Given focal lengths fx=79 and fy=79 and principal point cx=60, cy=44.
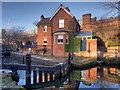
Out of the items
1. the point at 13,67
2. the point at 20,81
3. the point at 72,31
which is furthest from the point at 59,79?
the point at 72,31

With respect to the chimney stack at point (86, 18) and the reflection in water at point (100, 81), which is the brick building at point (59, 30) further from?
the chimney stack at point (86, 18)

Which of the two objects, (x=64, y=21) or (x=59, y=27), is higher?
(x=64, y=21)

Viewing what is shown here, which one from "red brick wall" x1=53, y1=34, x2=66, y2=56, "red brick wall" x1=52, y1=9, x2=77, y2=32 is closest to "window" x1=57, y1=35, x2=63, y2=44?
"red brick wall" x1=53, y1=34, x2=66, y2=56

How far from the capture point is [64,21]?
58.4ft

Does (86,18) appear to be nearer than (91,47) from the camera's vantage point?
No

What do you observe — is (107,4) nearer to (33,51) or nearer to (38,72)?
(38,72)

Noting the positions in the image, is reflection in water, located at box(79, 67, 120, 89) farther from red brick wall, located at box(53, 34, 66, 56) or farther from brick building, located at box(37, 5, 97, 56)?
red brick wall, located at box(53, 34, 66, 56)

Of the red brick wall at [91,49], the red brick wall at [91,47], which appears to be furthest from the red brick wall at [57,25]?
the red brick wall at [91,47]

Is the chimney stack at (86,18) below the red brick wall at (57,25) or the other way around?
the other way around

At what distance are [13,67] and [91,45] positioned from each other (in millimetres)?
13438

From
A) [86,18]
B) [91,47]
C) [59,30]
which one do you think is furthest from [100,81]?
[86,18]

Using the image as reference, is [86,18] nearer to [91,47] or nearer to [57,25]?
[57,25]

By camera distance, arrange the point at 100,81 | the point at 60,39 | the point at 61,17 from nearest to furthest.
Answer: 1. the point at 100,81
2. the point at 60,39
3. the point at 61,17

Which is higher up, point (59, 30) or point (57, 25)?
point (57, 25)
